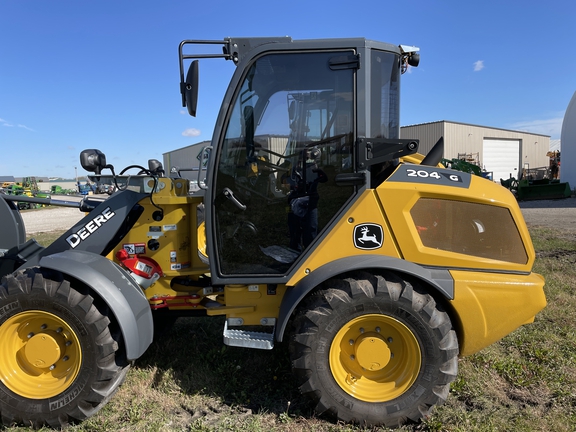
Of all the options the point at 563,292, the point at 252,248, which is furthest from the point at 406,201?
the point at 563,292

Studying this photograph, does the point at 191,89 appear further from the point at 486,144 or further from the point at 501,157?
the point at 501,157

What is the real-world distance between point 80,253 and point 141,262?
45 centimetres

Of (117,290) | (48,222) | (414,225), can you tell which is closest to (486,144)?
A: (48,222)

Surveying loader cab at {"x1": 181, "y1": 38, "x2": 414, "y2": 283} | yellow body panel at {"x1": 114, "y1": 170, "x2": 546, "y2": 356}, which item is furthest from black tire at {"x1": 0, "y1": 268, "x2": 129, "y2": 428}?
yellow body panel at {"x1": 114, "y1": 170, "x2": 546, "y2": 356}

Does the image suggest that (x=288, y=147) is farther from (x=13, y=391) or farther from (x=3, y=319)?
(x=13, y=391)

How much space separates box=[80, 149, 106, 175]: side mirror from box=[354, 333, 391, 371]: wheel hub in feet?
7.98

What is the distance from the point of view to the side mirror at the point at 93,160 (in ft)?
9.96

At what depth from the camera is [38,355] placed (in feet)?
8.79

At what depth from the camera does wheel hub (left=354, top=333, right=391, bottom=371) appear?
261 centimetres

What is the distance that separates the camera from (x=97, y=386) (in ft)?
8.55

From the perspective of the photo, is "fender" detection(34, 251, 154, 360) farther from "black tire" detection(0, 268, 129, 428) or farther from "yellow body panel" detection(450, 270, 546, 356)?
"yellow body panel" detection(450, 270, 546, 356)

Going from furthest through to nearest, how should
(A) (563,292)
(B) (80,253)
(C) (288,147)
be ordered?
(A) (563,292) < (B) (80,253) < (C) (288,147)

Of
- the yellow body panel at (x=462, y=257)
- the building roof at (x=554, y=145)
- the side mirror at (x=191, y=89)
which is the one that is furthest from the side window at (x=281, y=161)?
the building roof at (x=554, y=145)

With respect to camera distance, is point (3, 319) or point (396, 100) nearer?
point (3, 319)
